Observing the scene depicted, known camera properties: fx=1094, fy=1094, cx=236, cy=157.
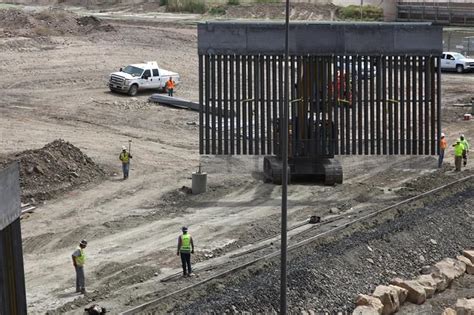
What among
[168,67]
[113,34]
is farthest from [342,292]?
[113,34]

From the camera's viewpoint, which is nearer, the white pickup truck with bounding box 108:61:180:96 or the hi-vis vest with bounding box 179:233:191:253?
the hi-vis vest with bounding box 179:233:191:253

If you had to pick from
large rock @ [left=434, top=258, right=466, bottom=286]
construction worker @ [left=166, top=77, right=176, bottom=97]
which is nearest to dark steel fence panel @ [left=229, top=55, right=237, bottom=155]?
large rock @ [left=434, top=258, right=466, bottom=286]

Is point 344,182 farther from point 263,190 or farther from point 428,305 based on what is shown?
point 428,305

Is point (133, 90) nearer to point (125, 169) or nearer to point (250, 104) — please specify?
point (125, 169)

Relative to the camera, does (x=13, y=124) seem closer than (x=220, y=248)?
No

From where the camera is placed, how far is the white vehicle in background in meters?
62.1

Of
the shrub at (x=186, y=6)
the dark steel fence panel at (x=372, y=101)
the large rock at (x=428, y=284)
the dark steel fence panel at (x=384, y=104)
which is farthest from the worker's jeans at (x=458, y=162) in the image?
the shrub at (x=186, y=6)

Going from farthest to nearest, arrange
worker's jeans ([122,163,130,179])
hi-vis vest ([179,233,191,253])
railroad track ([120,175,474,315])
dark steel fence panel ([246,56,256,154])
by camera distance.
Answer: worker's jeans ([122,163,130,179])
dark steel fence panel ([246,56,256,154])
hi-vis vest ([179,233,191,253])
railroad track ([120,175,474,315])

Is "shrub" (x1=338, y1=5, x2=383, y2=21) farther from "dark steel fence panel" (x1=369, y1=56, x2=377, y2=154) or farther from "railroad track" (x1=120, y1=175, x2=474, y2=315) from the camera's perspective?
"dark steel fence panel" (x1=369, y1=56, x2=377, y2=154)

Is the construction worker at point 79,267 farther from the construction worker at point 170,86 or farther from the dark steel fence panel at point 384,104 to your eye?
the construction worker at point 170,86

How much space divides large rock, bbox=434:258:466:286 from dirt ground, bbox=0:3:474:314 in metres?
4.26

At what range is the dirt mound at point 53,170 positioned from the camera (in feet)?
108

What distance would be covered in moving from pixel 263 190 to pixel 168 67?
75.9ft

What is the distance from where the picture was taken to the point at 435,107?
34.1 meters
